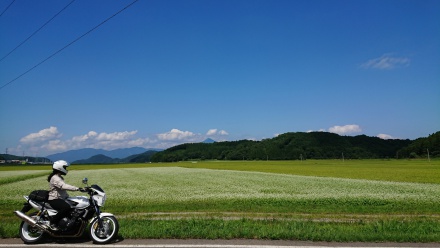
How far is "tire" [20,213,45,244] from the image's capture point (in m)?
9.24

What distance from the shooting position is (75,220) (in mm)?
9297

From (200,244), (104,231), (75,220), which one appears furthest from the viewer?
(75,220)

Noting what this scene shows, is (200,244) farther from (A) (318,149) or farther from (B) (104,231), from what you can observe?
(A) (318,149)

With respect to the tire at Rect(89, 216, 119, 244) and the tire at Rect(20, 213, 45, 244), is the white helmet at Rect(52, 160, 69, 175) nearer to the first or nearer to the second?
the tire at Rect(20, 213, 45, 244)

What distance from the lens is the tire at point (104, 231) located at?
29.7 feet

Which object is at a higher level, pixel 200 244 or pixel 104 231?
pixel 104 231

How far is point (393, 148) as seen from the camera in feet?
607

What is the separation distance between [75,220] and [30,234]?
144 centimetres

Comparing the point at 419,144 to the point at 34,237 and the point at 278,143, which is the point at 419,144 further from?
the point at 34,237

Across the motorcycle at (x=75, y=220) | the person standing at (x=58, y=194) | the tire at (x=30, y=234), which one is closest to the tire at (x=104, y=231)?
the motorcycle at (x=75, y=220)

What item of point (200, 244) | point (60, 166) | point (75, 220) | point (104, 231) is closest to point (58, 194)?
point (60, 166)

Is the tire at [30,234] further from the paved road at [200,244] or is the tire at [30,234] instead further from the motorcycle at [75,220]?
the paved road at [200,244]

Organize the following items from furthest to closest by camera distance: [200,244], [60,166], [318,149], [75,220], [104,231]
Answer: [318,149]
[60,166]
[75,220]
[104,231]
[200,244]

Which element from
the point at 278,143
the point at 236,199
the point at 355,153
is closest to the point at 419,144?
the point at 355,153
